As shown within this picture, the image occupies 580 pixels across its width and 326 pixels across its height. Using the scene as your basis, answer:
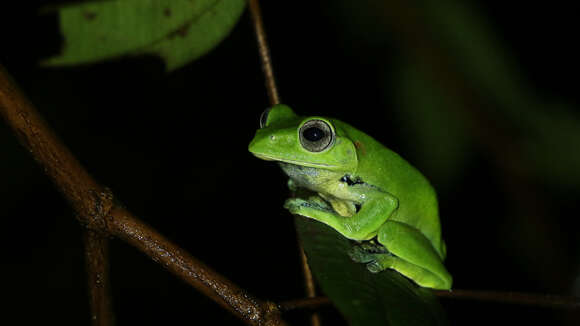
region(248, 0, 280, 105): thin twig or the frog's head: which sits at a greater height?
region(248, 0, 280, 105): thin twig

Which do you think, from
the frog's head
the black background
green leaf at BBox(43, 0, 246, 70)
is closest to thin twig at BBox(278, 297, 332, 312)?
the frog's head

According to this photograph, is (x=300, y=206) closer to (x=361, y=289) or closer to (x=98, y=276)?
(x=361, y=289)

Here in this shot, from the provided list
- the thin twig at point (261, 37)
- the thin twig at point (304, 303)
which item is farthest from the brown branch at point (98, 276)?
the thin twig at point (261, 37)

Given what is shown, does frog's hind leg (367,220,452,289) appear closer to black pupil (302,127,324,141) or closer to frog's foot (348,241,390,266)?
frog's foot (348,241,390,266)

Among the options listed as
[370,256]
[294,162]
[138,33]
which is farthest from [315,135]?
[138,33]

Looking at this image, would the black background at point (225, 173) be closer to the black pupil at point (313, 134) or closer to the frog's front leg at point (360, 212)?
the frog's front leg at point (360, 212)

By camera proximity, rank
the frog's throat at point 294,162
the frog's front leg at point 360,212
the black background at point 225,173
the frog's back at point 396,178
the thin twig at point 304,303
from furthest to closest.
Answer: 1. the black background at point 225,173
2. the frog's back at point 396,178
3. the frog's throat at point 294,162
4. the frog's front leg at point 360,212
5. the thin twig at point 304,303
